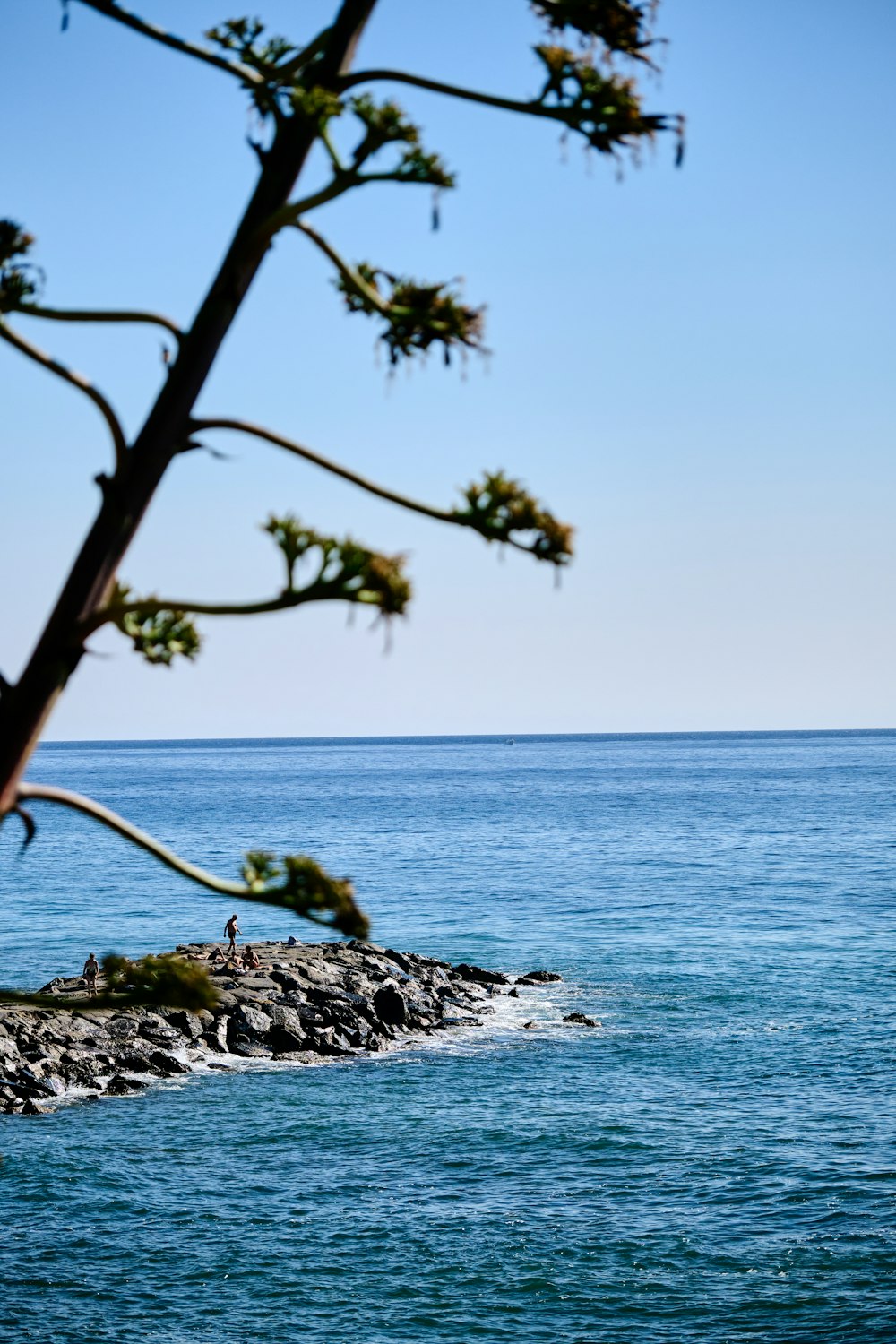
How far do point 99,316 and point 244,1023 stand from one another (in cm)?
4205

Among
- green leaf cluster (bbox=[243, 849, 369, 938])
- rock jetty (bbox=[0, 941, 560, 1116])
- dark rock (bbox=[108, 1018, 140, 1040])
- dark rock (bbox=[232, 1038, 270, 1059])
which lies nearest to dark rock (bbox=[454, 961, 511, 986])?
rock jetty (bbox=[0, 941, 560, 1116])

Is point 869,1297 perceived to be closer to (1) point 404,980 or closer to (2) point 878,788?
(1) point 404,980

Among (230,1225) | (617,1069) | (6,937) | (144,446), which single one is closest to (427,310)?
(144,446)

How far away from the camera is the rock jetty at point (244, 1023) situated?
130ft

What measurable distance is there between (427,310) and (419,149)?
679 mm

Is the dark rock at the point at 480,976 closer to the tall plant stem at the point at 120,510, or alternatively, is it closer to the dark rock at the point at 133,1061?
the dark rock at the point at 133,1061

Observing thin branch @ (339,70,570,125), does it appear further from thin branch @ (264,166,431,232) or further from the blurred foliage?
the blurred foliage

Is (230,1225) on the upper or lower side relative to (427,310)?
lower

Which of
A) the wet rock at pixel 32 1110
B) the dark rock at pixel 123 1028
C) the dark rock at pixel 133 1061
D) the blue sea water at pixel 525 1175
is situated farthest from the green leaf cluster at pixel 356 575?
the dark rock at pixel 123 1028

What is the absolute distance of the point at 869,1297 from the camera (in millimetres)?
25125

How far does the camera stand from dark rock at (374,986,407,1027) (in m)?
47.8

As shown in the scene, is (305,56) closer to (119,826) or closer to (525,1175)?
(119,826)

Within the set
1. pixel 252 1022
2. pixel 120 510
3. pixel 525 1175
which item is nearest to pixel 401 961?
pixel 252 1022

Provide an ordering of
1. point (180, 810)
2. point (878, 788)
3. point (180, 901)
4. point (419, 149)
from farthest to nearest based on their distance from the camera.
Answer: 1. point (878, 788)
2. point (180, 810)
3. point (180, 901)
4. point (419, 149)
